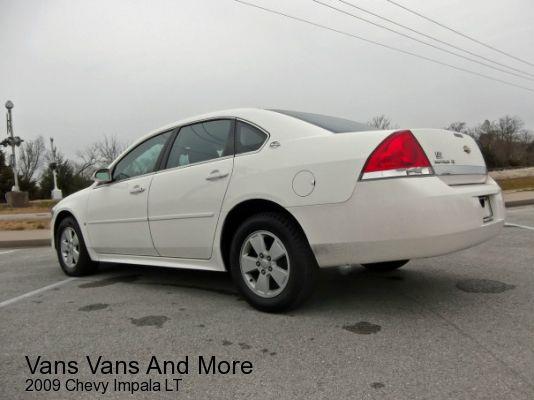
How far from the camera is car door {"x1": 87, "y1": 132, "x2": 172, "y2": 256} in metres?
4.28

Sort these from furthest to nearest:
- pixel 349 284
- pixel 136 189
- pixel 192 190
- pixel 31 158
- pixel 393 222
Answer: pixel 31 158
pixel 136 189
pixel 349 284
pixel 192 190
pixel 393 222

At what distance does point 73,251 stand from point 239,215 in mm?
2595

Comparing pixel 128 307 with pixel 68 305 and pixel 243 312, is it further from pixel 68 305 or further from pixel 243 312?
pixel 243 312

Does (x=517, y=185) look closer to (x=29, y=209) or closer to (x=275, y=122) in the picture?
(x=275, y=122)

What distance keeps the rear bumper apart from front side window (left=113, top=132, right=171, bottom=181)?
186cm

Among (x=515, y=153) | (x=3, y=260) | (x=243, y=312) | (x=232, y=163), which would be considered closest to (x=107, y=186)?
(x=232, y=163)

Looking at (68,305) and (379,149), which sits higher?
(379,149)

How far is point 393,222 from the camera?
2805mm

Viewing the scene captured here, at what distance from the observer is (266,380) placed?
2.29 metres

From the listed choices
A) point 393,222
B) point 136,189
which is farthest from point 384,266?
point 136,189

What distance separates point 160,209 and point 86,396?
2018mm

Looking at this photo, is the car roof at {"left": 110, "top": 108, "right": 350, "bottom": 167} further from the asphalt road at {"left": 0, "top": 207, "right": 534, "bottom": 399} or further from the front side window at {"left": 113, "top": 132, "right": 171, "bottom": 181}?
the asphalt road at {"left": 0, "top": 207, "right": 534, "bottom": 399}

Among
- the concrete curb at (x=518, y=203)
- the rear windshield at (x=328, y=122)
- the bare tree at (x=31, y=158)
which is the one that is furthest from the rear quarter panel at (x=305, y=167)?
the bare tree at (x=31, y=158)

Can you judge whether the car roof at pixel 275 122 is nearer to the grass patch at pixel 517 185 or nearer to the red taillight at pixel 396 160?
the red taillight at pixel 396 160
